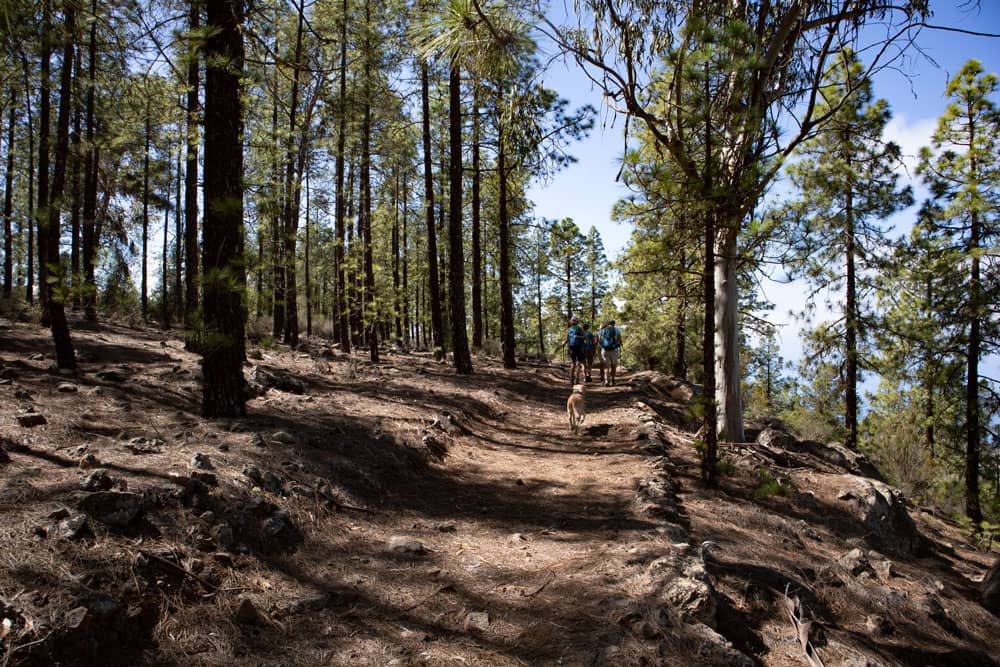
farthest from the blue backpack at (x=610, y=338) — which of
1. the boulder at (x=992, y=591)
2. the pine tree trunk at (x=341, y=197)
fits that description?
the boulder at (x=992, y=591)

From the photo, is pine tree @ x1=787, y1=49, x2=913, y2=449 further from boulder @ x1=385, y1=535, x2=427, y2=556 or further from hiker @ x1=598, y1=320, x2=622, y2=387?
boulder @ x1=385, y1=535, x2=427, y2=556

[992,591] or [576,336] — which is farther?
[576,336]

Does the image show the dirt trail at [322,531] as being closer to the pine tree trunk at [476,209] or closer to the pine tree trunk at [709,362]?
the pine tree trunk at [709,362]

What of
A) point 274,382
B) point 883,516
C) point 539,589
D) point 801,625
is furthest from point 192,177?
point 883,516

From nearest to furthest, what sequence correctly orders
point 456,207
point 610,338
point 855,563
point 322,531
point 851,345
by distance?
point 322,531 < point 855,563 < point 456,207 < point 610,338 < point 851,345

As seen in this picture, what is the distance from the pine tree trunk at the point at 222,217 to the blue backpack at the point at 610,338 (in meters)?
10.9

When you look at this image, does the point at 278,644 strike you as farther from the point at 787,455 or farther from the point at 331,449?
the point at 787,455

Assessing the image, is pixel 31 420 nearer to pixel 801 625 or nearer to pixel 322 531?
pixel 322 531

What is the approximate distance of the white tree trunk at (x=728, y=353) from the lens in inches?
340

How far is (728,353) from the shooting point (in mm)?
8664

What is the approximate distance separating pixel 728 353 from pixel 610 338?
699 centimetres

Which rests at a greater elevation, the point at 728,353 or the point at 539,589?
the point at 728,353

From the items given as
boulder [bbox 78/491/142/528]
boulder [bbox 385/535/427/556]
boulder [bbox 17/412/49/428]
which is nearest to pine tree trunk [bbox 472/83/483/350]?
boulder [bbox 17/412/49/428]

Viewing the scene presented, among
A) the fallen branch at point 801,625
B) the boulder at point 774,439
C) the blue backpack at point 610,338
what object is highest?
the blue backpack at point 610,338
